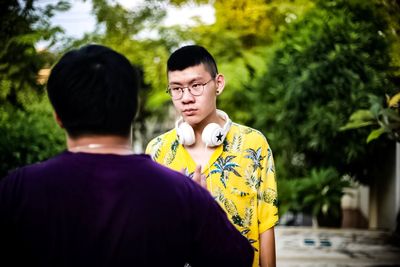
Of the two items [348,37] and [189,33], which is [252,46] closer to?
[189,33]

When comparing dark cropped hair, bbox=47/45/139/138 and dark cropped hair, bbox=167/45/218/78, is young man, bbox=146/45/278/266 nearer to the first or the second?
dark cropped hair, bbox=167/45/218/78

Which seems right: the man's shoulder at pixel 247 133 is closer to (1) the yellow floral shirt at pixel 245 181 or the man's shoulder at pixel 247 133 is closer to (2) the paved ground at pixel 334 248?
(1) the yellow floral shirt at pixel 245 181

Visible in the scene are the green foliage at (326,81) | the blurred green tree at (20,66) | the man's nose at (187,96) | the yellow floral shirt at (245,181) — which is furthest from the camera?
the green foliage at (326,81)

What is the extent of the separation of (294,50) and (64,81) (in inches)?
297

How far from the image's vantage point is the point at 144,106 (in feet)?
47.0

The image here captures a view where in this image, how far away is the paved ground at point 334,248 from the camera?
636 cm

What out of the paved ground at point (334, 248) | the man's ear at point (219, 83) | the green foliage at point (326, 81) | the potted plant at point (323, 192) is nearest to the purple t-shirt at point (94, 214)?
the man's ear at point (219, 83)

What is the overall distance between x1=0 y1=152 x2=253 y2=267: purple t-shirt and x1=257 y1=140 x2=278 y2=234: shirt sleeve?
1093mm

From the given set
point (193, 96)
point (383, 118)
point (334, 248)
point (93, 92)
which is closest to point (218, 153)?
point (193, 96)

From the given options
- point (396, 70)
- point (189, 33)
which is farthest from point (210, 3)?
point (396, 70)

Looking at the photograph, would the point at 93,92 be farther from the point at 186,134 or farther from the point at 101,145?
the point at 186,134

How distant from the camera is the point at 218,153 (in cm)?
282

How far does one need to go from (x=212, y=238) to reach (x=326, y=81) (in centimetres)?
689

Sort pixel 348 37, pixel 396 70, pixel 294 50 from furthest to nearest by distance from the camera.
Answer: pixel 294 50, pixel 348 37, pixel 396 70
